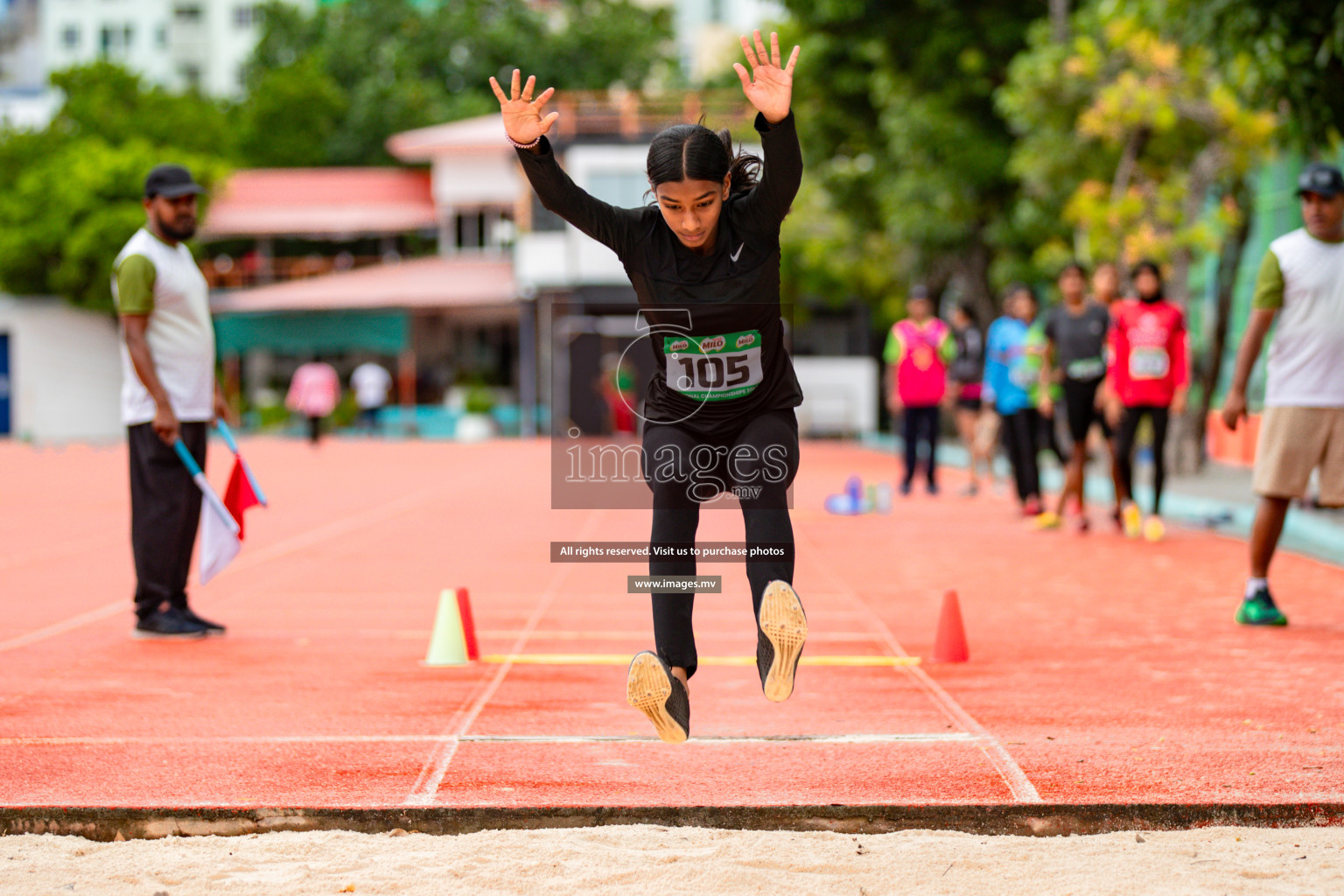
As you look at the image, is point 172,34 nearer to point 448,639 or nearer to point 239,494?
point 239,494

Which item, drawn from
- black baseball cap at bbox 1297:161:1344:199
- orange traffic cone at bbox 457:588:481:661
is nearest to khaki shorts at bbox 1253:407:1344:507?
black baseball cap at bbox 1297:161:1344:199

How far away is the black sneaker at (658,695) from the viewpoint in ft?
12.7

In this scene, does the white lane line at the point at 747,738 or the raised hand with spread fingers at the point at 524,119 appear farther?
the white lane line at the point at 747,738

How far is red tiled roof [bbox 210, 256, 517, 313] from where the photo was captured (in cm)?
3531

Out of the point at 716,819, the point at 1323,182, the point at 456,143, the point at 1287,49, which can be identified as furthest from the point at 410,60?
the point at 716,819

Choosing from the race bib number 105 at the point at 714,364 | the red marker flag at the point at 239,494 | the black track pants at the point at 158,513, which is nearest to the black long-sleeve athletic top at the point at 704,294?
the race bib number 105 at the point at 714,364

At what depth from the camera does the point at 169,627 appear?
6.54m

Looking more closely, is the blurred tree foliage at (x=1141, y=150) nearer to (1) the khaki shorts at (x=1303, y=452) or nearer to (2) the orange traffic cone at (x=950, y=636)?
(1) the khaki shorts at (x=1303, y=452)

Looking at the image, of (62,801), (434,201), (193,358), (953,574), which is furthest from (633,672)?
(434,201)

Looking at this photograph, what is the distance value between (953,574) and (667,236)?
534 centimetres

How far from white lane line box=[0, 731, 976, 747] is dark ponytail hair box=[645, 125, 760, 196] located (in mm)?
1844

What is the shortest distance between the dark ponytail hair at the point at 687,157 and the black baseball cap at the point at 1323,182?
3834 mm

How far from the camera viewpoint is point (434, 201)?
40781 mm

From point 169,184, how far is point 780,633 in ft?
13.6
